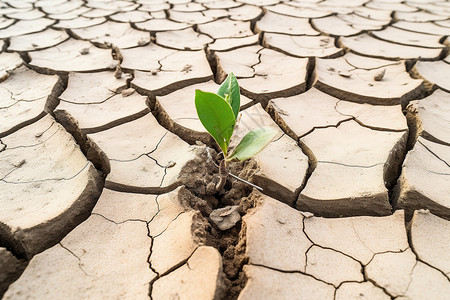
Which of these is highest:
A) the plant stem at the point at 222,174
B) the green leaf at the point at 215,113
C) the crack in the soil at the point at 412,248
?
the green leaf at the point at 215,113

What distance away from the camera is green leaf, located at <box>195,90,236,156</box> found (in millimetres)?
959

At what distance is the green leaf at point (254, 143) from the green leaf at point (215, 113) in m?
0.06

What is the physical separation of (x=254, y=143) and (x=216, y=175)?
289mm

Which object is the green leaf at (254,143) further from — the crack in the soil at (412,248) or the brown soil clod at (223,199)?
the crack in the soil at (412,248)

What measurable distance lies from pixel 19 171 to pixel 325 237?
1.19 meters

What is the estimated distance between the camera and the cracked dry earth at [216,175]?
3.05ft

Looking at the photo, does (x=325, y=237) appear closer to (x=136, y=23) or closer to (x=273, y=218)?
(x=273, y=218)

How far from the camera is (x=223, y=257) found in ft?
3.19

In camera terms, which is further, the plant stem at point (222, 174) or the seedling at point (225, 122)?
the plant stem at point (222, 174)

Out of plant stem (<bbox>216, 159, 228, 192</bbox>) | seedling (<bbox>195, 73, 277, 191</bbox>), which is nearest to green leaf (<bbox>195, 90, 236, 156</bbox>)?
seedling (<bbox>195, 73, 277, 191</bbox>)

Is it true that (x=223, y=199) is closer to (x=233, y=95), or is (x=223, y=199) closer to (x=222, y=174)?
(x=222, y=174)

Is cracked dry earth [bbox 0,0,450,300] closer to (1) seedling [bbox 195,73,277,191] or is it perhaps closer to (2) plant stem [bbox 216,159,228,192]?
(2) plant stem [bbox 216,159,228,192]

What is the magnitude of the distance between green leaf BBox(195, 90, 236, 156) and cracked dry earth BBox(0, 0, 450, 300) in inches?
10.0

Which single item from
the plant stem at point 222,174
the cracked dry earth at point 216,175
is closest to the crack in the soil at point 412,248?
the cracked dry earth at point 216,175
